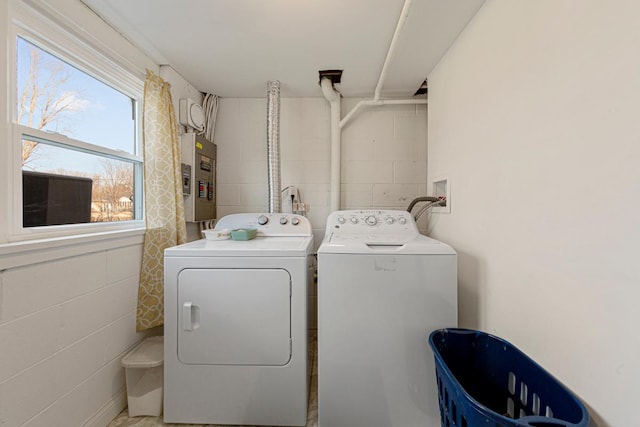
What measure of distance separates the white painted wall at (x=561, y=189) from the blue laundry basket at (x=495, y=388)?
2.1 inches

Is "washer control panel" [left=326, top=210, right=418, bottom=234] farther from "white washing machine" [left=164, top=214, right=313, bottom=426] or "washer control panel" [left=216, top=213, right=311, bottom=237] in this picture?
"white washing machine" [left=164, top=214, right=313, bottom=426]

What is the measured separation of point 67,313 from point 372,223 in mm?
1675

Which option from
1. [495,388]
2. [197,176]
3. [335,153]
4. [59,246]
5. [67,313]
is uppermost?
[335,153]

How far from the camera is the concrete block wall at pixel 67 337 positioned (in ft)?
3.07

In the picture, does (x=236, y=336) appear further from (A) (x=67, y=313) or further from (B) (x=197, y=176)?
(B) (x=197, y=176)

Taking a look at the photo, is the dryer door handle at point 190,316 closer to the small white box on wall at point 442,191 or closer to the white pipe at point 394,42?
the small white box on wall at point 442,191

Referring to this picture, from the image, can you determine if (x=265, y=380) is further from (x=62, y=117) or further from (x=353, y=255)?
(x=62, y=117)

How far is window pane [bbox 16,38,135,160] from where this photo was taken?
1064mm

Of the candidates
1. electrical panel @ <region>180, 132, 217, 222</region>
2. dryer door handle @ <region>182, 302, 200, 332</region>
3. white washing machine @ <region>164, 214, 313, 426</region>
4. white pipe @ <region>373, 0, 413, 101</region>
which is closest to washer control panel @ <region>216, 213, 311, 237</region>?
electrical panel @ <region>180, 132, 217, 222</region>

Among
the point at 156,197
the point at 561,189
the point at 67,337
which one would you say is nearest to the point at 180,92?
the point at 156,197

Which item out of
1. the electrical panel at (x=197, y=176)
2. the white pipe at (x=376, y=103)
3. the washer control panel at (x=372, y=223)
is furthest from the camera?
the white pipe at (x=376, y=103)

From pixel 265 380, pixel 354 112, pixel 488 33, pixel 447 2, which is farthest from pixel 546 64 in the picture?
pixel 265 380

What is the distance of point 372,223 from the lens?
5.56 ft

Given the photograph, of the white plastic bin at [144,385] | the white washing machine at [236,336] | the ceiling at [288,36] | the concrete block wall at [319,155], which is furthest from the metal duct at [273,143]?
the white plastic bin at [144,385]
